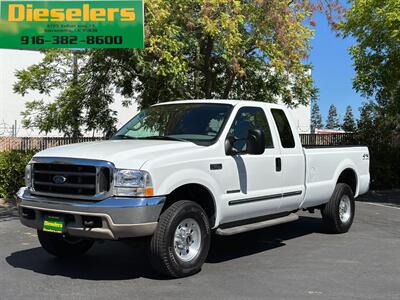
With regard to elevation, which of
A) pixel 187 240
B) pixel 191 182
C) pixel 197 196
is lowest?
pixel 187 240

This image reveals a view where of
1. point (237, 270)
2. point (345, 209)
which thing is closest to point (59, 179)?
point (237, 270)

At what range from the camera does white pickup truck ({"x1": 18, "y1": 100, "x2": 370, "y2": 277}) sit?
5844 mm

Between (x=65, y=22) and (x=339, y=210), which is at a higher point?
(x=65, y=22)

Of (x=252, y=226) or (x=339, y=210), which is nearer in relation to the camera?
(x=252, y=226)

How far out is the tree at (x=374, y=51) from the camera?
15.2 metres

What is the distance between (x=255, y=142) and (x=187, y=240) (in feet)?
4.85

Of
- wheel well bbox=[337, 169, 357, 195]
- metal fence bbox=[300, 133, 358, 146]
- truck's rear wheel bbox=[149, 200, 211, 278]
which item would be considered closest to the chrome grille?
truck's rear wheel bbox=[149, 200, 211, 278]

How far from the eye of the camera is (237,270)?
670 centimetres

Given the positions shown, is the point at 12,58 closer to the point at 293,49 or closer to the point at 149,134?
the point at 293,49

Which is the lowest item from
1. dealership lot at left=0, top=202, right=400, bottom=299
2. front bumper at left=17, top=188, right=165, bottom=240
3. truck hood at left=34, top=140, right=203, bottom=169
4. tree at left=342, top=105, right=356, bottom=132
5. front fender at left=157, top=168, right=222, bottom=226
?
dealership lot at left=0, top=202, right=400, bottom=299

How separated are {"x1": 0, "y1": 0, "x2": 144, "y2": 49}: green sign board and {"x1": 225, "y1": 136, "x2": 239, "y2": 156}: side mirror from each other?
4545mm

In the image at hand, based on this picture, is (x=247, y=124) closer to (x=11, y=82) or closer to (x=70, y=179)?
(x=70, y=179)

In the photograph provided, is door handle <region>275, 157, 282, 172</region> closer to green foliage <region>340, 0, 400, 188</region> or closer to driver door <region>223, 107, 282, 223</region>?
driver door <region>223, 107, 282, 223</region>

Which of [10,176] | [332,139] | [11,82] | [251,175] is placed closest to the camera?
[251,175]
